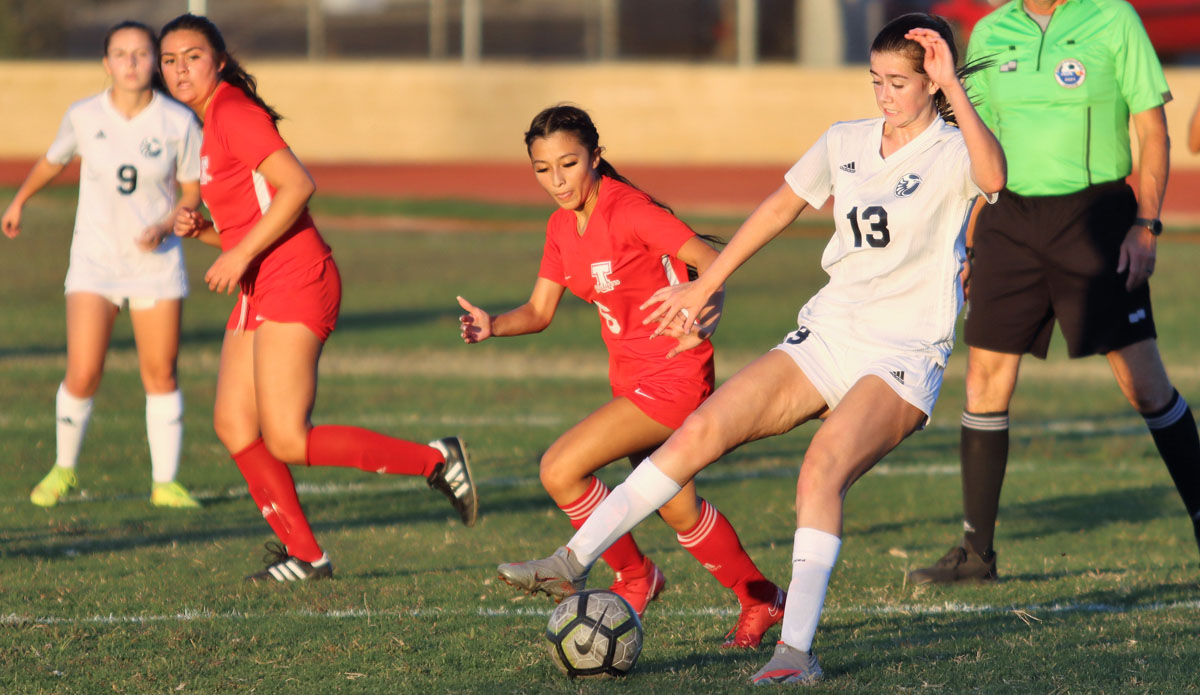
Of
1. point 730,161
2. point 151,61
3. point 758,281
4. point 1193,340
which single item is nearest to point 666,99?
point 730,161

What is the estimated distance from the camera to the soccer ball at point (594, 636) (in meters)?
4.19

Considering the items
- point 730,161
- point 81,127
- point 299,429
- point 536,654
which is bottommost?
point 730,161

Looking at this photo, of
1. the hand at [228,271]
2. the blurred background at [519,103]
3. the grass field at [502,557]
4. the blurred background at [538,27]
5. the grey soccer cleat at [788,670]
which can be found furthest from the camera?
the blurred background at [538,27]

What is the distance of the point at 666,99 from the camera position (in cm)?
3086

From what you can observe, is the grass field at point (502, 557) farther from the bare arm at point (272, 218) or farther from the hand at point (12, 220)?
the hand at point (12, 220)

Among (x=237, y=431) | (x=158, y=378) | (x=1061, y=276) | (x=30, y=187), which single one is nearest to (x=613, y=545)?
(x=237, y=431)

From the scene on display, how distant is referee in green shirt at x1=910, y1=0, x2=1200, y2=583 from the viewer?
18.5ft

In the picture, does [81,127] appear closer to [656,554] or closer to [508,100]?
[656,554]

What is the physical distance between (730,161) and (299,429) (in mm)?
25645

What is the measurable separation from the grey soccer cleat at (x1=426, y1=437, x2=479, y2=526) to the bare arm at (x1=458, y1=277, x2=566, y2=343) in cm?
89

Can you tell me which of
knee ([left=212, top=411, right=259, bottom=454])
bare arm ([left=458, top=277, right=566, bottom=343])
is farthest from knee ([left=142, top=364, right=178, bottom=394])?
bare arm ([left=458, top=277, right=566, bottom=343])

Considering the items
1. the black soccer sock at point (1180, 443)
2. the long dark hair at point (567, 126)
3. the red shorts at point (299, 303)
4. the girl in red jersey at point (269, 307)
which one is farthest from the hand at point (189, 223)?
the black soccer sock at point (1180, 443)

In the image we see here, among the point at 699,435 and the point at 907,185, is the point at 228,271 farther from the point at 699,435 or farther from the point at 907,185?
the point at 907,185

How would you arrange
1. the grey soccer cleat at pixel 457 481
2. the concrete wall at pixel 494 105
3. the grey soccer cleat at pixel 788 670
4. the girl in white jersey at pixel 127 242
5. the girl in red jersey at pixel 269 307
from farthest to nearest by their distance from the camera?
the concrete wall at pixel 494 105
the girl in white jersey at pixel 127 242
the grey soccer cleat at pixel 457 481
the girl in red jersey at pixel 269 307
the grey soccer cleat at pixel 788 670
